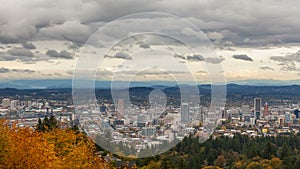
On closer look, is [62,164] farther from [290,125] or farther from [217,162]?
[290,125]

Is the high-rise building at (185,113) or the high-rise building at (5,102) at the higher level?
the high-rise building at (185,113)

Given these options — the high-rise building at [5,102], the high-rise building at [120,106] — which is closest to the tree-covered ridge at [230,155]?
the high-rise building at [5,102]

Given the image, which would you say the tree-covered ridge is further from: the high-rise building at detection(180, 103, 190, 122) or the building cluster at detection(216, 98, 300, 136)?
the high-rise building at detection(180, 103, 190, 122)

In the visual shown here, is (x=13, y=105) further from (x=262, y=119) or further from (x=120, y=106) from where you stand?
(x=262, y=119)

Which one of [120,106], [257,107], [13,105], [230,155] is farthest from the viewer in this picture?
[257,107]

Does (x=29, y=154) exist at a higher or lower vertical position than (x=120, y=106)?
lower

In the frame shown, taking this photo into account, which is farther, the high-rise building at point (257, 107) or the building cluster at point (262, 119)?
the high-rise building at point (257, 107)

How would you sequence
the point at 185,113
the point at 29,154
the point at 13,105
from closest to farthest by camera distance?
the point at 29,154, the point at 185,113, the point at 13,105

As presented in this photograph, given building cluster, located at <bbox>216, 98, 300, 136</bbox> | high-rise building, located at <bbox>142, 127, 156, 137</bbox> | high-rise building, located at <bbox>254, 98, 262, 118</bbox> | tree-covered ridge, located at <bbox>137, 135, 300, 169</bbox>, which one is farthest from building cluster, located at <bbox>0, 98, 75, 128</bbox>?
high-rise building, located at <bbox>254, 98, 262, 118</bbox>

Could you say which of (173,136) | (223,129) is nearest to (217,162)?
(223,129)

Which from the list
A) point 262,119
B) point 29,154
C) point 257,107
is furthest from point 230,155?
point 257,107

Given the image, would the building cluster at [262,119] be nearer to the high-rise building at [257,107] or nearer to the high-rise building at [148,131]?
the high-rise building at [257,107]
